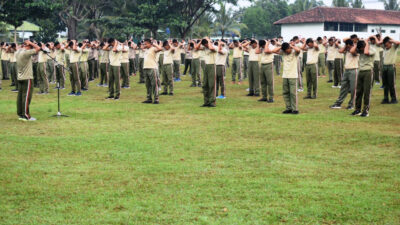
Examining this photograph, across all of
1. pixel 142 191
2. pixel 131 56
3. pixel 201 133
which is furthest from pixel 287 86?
pixel 131 56

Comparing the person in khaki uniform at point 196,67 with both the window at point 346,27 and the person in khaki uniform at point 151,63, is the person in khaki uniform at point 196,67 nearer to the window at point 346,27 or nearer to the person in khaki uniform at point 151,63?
the person in khaki uniform at point 151,63

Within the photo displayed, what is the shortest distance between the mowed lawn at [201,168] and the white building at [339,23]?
162 feet

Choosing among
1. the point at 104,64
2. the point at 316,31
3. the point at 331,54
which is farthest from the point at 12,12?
the point at 316,31

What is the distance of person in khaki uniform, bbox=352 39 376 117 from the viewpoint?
14281 millimetres

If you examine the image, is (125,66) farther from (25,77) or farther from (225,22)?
(225,22)

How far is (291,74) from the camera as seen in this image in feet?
49.3

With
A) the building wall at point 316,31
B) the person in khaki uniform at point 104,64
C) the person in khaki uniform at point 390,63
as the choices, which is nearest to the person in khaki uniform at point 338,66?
the person in khaki uniform at point 390,63

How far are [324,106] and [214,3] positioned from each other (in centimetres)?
3667

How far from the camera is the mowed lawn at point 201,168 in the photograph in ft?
21.6

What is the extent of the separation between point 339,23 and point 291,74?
51484mm

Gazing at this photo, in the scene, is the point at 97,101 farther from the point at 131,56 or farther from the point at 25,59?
the point at 131,56

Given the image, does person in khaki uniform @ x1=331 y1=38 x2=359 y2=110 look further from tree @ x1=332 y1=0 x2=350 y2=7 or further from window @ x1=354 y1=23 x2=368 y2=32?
tree @ x1=332 y1=0 x2=350 y2=7

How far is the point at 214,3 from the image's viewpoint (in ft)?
171

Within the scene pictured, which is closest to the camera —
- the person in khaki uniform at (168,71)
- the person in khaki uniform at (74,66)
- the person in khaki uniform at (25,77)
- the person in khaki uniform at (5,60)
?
the person in khaki uniform at (25,77)
